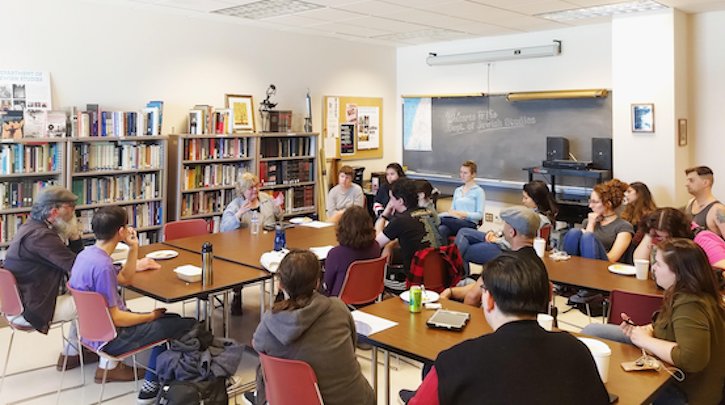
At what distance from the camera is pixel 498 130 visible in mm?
8180

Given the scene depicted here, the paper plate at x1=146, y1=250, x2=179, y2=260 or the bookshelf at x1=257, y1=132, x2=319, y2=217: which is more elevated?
the bookshelf at x1=257, y1=132, x2=319, y2=217

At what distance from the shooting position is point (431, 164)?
9086mm

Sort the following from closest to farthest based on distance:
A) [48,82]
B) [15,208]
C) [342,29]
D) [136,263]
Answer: [136,263], [15,208], [48,82], [342,29]

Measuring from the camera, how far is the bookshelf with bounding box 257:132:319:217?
24.3 ft

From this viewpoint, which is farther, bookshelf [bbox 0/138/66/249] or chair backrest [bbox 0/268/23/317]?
bookshelf [bbox 0/138/66/249]

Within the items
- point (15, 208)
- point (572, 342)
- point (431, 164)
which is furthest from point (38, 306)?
point (431, 164)

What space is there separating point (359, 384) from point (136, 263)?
6.15ft

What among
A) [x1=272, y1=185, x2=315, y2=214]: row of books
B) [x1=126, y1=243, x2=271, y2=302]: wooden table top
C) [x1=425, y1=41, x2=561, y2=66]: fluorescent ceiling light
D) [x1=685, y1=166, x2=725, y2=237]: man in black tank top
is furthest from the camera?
[x1=272, y1=185, x2=315, y2=214]: row of books

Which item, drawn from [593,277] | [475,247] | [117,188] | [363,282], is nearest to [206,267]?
[363,282]

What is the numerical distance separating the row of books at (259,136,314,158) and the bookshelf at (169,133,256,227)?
0.88ft

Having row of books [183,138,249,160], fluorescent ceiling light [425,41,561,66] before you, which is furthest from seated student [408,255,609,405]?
fluorescent ceiling light [425,41,561,66]

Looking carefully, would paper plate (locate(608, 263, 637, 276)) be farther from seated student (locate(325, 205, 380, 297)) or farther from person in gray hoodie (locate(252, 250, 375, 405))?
person in gray hoodie (locate(252, 250, 375, 405))

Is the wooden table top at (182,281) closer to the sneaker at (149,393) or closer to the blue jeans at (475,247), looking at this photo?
the sneaker at (149,393)

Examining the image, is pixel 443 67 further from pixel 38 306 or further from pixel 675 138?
pixel 38 306
